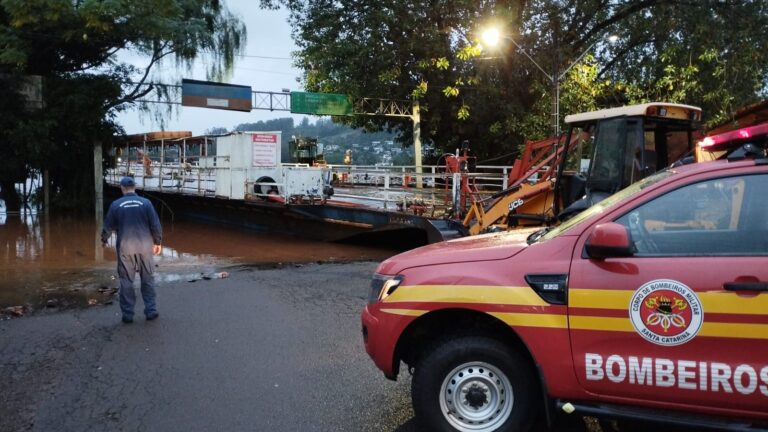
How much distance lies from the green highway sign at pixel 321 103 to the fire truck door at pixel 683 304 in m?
26.3

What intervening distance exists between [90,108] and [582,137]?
2145cm

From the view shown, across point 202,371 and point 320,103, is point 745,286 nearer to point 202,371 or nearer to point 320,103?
point 202,371

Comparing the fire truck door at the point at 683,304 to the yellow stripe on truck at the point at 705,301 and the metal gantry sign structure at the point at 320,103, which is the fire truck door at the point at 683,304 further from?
the metal gantry sign structure at the point at 320,103

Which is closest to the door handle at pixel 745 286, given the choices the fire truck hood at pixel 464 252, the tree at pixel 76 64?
the fire truck hood at pixel 464 252

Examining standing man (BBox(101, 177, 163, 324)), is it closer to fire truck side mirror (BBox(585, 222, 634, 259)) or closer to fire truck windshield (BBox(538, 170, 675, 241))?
fire truck windshield (BBox(538, 170, 675, 241))

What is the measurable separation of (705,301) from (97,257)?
1333 cm

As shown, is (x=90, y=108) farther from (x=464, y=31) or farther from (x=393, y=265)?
(x=393, y=265)

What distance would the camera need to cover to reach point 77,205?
26688 mm

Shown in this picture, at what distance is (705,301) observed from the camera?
2988mm

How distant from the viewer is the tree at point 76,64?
2128 cm

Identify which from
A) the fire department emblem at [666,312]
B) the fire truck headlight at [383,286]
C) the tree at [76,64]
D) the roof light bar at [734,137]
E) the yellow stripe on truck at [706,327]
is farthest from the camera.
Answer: the tree at [76,64]

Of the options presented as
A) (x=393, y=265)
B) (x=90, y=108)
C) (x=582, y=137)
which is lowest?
(x=393, y=265)

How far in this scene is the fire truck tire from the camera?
341 centimetres

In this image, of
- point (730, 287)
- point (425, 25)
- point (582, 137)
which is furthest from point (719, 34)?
point (730, 287)
